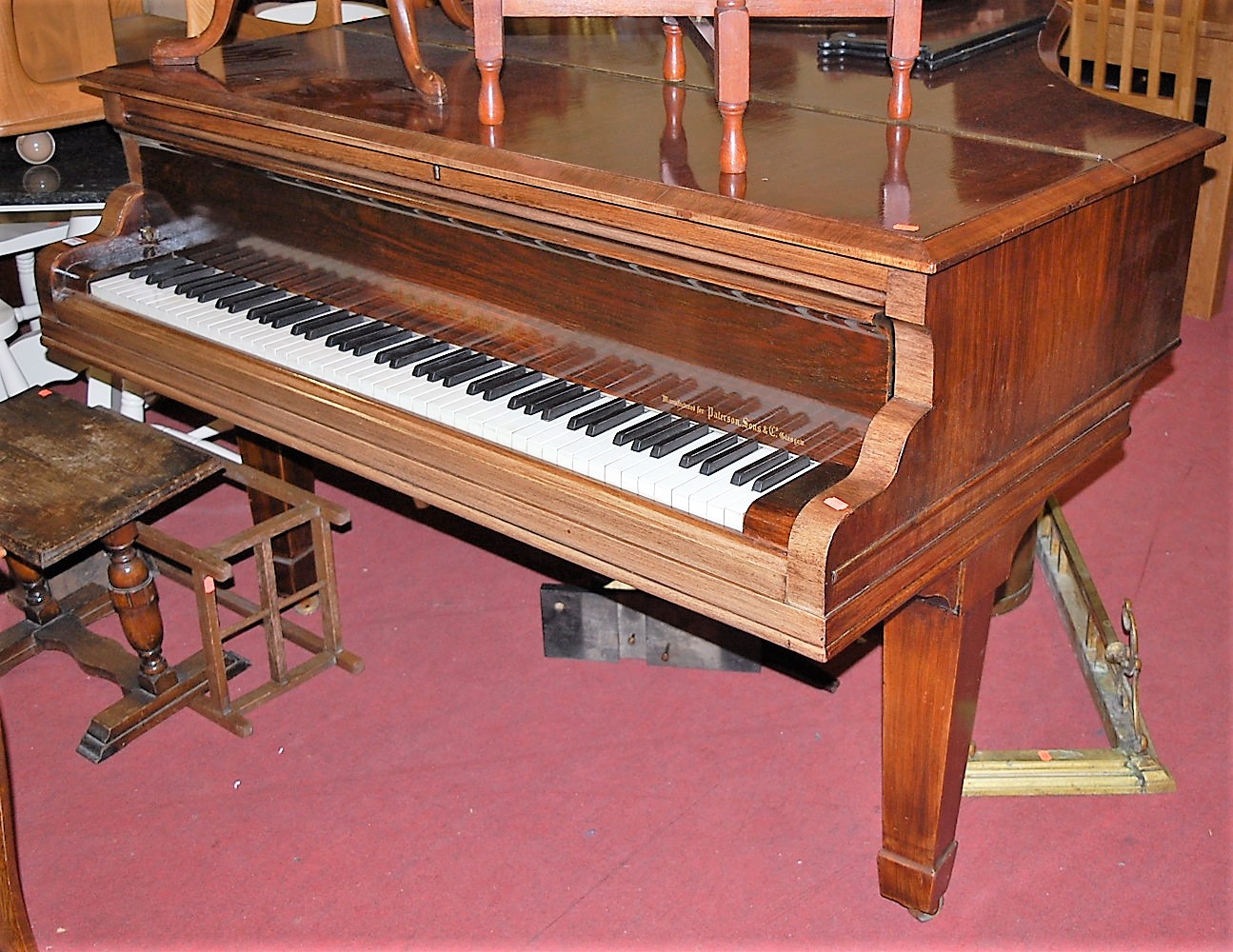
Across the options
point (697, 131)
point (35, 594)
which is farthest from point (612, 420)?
point (35, 594)

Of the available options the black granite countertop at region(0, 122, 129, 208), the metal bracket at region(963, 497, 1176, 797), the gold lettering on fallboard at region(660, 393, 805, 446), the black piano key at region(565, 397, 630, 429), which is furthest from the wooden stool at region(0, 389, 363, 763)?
the metal bracket at region(963, 497, 1176, 797)

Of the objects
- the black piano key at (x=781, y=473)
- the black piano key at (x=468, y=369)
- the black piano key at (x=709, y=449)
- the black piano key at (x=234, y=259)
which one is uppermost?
the black piano key at (x=234, y=259)

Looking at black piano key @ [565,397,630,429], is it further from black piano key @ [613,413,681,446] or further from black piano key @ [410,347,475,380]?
black piano key @ [410,347,475,380]

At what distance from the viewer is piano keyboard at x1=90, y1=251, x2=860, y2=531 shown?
84.7 inches

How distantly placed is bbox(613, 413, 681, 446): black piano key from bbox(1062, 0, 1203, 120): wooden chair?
9.66 feet

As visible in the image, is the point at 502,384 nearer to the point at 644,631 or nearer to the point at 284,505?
the point at 644,631

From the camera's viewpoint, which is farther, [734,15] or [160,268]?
[160,268]

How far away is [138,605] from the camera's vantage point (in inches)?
124

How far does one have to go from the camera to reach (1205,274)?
16.7 feet

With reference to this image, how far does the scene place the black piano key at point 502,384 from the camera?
2459mm

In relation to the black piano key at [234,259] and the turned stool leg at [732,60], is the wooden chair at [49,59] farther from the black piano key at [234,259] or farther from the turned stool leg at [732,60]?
the turned stool leg at [732,60]

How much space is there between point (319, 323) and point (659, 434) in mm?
858

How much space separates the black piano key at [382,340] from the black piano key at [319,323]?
3.5 inches

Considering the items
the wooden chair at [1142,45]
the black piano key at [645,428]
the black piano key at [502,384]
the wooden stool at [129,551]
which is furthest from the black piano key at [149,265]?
the wooden chair at [1142,45]
